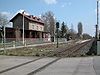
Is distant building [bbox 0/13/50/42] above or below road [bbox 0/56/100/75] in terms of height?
above

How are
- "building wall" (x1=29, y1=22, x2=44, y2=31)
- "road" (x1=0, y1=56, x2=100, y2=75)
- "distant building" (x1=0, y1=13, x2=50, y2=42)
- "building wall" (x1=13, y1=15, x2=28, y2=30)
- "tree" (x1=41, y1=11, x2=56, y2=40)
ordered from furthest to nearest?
"tree" (x1=41, y1=11, x2=56, y2=40) → "building wall" (x1=29, y1=22, x2=44, y2=31) → "building wall" (x1=13, y1=15, x2=28, y2=30) → "distant building" (x1=0, y1=13, x2=50, y2=42) → "road" (x1=0, y1=56, x2=100, y2=75)

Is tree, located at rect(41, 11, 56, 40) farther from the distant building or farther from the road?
the road

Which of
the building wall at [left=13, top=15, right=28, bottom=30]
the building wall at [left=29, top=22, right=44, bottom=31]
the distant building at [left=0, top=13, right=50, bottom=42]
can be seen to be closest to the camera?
the distant building at [left=0, top=13, right=50, bottom=42]

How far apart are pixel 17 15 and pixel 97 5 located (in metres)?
55.2

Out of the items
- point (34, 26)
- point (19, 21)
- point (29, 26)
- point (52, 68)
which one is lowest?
point (52, 68)

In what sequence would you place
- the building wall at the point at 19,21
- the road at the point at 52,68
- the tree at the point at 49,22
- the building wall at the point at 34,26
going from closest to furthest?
the road at the point at 52,68
the building wall at the point at 19,21
the building wall at the point at 34,26
the tree at the point at 49,22

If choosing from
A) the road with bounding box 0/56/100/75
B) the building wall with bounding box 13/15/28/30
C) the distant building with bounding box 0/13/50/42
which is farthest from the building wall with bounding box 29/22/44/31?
the road with bounding box 0/56/100/75

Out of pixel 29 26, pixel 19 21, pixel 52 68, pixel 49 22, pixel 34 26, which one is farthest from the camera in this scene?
pixel 49 22

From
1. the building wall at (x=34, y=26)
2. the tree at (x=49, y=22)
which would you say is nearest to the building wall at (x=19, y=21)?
the building wall at (x=34, y=26)

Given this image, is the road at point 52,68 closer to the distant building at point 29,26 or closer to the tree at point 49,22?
the distant building at point 29,26

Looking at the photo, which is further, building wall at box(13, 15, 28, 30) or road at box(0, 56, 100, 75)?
building wall at box(13, 15, 28, 30)

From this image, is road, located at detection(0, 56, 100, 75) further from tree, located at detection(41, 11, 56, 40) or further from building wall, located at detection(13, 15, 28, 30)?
tree, located at detection(41, 11, 56, 40)

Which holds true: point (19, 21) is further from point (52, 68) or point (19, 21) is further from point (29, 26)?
point (52, 68)

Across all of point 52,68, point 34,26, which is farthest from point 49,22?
point 52,68
